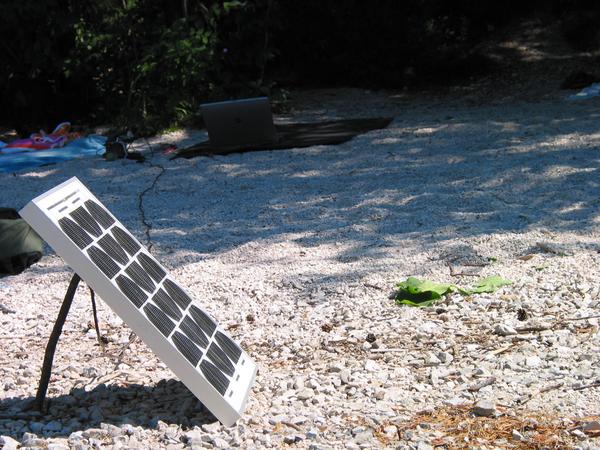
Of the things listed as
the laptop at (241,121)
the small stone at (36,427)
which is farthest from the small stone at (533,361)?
the laptop at (241,121)

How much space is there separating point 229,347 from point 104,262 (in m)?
0.58

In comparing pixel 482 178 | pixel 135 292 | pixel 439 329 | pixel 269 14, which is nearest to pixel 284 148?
pixel 482 178

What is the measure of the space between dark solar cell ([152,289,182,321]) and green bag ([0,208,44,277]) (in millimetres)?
2231

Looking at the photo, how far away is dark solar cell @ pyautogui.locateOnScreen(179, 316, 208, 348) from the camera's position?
2.81 metres

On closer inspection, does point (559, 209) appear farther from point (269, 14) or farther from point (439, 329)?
point (269, 14)

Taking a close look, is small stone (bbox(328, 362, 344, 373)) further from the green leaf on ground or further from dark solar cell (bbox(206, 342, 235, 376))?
the green leaf on ground

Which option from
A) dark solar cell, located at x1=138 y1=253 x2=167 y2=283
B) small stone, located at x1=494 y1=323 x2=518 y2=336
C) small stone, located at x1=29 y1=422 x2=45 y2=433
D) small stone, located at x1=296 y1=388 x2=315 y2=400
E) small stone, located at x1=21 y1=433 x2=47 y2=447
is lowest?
small stone, located at x1=494 y1=323 x2=518 y2=336

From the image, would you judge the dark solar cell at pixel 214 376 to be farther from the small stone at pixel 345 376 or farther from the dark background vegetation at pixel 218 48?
the dark background vegetation at pixel 218 48

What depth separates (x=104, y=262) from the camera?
8.71 feet

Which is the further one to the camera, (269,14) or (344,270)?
(269,14)

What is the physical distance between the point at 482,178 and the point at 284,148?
7.41 ft

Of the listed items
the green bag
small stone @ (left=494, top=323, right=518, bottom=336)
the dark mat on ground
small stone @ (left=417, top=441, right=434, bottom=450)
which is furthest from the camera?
the dark mat on ground

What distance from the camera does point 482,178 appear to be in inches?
240

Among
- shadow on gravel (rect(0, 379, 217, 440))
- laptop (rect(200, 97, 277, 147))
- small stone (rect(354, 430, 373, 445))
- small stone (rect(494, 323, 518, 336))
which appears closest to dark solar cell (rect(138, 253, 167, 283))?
shadow on gravel (rect(0, 379, 217, 440))
